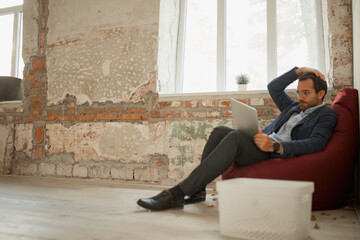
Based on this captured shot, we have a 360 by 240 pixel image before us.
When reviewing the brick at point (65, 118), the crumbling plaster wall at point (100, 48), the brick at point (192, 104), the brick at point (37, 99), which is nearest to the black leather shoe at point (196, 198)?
the brick at point (192, 104)

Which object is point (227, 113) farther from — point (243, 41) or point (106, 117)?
point (106, 117)

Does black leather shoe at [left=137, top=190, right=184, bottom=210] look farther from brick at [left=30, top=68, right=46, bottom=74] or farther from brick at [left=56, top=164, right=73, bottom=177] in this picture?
brick at [left=30, top=68, right=46, bottom=74]

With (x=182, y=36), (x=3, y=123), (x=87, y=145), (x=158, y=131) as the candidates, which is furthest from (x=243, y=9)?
(x=3, y=123)

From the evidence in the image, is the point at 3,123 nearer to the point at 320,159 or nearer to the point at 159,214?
the point at 159,214

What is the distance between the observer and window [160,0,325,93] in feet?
9.43

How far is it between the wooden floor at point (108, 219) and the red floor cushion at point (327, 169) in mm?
106

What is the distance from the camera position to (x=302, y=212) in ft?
4.09

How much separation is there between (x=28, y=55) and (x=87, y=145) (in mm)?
1420

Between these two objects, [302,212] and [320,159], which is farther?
[320,159]

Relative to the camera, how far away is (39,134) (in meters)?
3.47

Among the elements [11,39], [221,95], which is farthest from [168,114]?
[11,39]

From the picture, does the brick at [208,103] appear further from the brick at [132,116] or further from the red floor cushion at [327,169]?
the red floor cushion at [327,169]

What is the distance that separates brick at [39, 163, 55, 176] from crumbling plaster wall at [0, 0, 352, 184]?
1cm

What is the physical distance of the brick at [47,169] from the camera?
3375 mm
